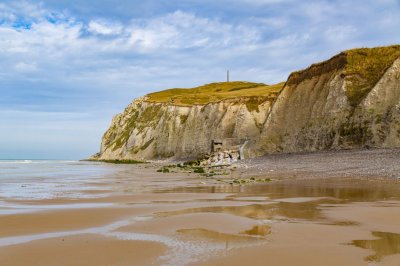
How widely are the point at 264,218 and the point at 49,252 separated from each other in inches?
164

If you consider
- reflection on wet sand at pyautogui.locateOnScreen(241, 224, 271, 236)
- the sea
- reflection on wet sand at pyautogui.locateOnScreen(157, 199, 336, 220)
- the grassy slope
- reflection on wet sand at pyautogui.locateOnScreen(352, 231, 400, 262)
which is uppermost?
the grassy slope

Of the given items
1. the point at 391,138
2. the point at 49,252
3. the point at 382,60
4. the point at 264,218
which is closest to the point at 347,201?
the point at 264,218

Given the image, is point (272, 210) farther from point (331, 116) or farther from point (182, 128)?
point (182, 128)

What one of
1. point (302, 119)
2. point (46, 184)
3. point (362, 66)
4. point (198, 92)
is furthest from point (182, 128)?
point (46, 184)

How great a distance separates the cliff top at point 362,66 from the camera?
116 feet

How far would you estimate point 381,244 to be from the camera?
18.8ft

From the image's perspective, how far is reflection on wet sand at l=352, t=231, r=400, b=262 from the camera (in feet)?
17.0

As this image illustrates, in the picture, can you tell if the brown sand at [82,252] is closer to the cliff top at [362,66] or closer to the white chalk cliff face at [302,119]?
the white chalk cliff face at [302,119]

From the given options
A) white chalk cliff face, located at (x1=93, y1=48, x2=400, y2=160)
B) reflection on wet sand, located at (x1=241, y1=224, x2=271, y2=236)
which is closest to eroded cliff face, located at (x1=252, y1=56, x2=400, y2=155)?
white chalk cliff face, located at (x1=93, y1=48, x2=400, y2=160)

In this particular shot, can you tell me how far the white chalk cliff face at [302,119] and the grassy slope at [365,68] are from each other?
0.13 meters

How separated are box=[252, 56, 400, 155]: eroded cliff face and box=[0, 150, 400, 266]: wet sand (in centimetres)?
1980

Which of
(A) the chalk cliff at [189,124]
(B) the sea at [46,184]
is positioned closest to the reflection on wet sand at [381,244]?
(B) the sea at [46,184]

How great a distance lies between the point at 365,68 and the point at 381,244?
3436 cm

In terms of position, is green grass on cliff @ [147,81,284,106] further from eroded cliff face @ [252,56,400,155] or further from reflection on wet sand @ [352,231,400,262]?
reflection on wet sand @ [352,231,400,262]
